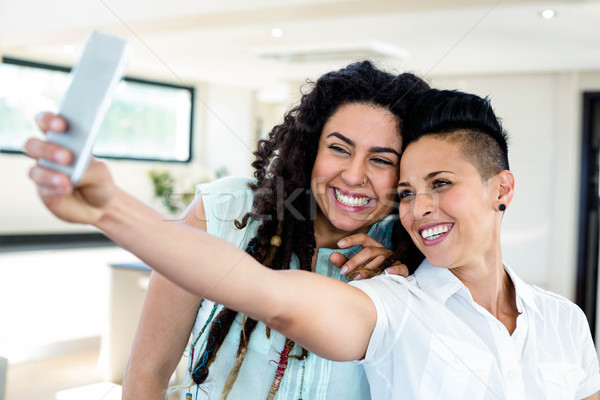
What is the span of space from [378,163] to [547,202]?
533 cm

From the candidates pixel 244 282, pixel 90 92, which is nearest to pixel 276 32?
pixel 244 282

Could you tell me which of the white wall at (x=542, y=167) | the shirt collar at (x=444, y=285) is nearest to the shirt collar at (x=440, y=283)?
the shirt collar at (x=444, y=285)

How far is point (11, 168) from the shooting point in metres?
6.79

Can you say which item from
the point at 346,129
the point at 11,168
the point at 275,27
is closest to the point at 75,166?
the point at 346,129

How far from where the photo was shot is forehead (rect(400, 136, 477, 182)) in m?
1.19

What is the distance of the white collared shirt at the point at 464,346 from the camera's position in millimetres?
1103

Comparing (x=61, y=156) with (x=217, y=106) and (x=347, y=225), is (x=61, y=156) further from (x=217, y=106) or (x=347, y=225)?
(x=217, y=106)

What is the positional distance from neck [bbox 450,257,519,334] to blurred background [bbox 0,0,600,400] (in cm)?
164

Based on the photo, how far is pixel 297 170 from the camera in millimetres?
1443

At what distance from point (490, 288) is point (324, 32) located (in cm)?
397

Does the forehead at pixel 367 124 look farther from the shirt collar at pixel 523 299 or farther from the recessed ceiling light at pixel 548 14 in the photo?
the recessed ceiling light at pixel 548 14

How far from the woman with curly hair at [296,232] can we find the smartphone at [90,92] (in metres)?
0.69

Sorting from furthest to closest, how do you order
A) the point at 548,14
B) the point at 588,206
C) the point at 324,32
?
the point at 588,206
the point at 324,32
the point at 548,14

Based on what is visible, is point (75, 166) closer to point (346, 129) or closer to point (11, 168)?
point (346, 129)
